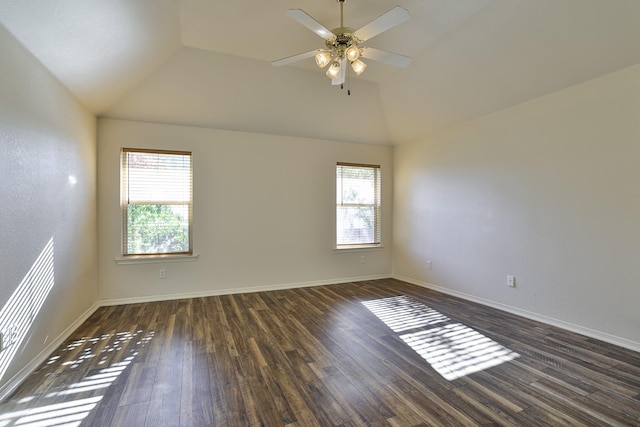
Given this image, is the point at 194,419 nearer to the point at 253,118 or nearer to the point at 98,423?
the point at 98,423

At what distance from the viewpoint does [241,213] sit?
449 centimetres

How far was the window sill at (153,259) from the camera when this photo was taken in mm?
3896

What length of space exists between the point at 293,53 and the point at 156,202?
2666 mm

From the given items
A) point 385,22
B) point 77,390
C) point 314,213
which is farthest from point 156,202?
point 385,22

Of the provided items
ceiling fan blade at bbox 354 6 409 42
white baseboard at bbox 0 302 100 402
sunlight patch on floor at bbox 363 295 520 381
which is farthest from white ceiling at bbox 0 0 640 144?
sunlight patch on floor at bbox 363 295 520 381

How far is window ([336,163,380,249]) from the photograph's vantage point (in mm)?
5227

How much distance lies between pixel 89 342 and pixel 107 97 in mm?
2672

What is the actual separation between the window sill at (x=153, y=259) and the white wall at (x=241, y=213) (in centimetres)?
6

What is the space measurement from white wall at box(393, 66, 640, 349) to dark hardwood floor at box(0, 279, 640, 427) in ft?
1.20

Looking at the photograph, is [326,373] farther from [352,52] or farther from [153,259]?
[153,259]

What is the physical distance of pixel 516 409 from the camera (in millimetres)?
1814

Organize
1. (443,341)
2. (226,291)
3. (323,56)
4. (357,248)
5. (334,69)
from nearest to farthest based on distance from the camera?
(323,56) → (334,69) → (443,341) → (226,291) → (357,248)

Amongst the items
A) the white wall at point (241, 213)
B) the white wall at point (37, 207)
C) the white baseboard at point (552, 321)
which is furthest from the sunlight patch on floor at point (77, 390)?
the white baseboard at point (552, 321)

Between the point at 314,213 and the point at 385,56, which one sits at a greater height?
the point at 385,56
